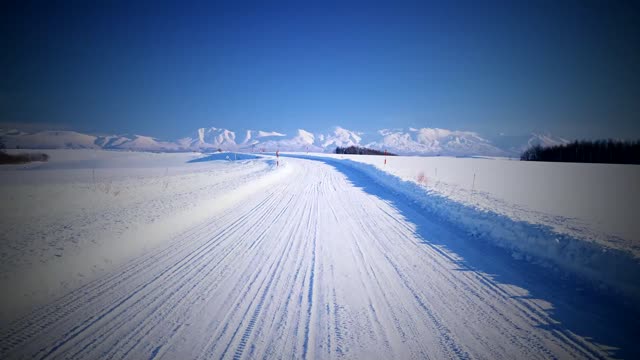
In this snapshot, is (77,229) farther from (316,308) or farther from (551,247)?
(551,247)

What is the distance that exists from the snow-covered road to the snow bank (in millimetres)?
Answer: 496

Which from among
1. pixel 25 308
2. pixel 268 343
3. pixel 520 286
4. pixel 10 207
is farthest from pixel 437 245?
pixel 10 207

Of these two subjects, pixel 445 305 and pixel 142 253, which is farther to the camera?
pixel 142 253

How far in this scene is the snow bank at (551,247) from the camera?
3.58 metres

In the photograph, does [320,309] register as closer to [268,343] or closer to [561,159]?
[268,343]

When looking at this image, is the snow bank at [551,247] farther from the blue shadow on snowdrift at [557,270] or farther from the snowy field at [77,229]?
the snowy field at [77,229]

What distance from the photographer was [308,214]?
773 centimetres

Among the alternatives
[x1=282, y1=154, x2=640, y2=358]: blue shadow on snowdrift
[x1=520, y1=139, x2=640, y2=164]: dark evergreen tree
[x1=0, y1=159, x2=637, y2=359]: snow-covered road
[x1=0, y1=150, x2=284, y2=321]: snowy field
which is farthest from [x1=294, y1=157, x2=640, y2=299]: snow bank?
[x1=520, y1=139, x2=640, y2=164]: dark evergreen tree

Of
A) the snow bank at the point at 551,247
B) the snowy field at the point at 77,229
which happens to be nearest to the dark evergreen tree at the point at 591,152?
the snow bank at the point at 551,247

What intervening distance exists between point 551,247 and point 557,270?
0.58 metres

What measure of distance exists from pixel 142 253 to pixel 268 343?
11.8 ft

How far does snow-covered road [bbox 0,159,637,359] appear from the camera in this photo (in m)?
2.54

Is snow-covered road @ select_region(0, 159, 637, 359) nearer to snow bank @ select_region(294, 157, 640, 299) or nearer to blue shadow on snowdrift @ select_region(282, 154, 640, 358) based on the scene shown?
blue shadow on snowdrift @ select_region(282, 154, 640, 358)

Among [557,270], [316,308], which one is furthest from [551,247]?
[316,308]
